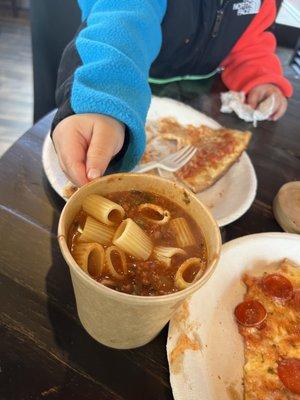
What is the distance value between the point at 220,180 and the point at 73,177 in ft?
1.67

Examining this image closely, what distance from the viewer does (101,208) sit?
22.3 inches

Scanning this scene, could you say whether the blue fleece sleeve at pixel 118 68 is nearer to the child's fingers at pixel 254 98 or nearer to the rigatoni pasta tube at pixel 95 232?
the rigatoni pasta tube at pixel 95 232

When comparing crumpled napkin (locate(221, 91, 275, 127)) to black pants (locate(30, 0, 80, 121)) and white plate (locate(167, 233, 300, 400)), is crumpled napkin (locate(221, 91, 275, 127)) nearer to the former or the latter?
white plate (locate(167, 233, 300, 400))

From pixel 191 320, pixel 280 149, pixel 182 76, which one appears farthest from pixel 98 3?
pixel 191 320

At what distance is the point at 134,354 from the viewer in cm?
65

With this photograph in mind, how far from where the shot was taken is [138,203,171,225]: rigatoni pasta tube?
23.8 inches

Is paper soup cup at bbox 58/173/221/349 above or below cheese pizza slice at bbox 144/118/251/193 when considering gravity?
above

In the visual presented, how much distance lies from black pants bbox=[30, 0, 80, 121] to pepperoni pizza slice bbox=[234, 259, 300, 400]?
118 cm

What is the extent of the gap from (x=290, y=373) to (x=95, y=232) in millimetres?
447

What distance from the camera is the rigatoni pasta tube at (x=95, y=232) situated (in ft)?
1.80

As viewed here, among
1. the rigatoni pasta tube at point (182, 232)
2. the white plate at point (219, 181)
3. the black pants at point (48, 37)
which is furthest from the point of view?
the black pants at point (48, 37)

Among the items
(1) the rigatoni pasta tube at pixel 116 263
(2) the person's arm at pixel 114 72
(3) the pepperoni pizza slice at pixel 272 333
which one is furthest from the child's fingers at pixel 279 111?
(1) the rigatoni pasta tube at pixel 116 263

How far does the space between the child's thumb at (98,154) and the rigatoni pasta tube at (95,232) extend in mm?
77

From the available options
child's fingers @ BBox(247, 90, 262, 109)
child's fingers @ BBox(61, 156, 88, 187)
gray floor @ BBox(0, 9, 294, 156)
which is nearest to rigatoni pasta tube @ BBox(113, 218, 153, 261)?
child's fingers @ BBox(61, 156, 88, 187)
